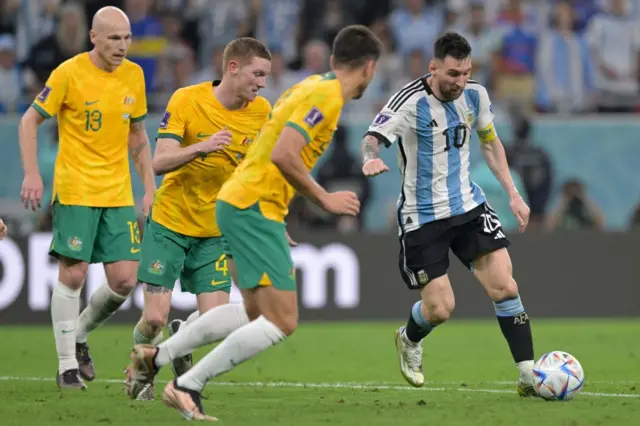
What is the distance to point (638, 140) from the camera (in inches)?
642

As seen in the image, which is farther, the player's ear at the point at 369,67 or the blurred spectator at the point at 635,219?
the blurred spectator at the point at 635,219

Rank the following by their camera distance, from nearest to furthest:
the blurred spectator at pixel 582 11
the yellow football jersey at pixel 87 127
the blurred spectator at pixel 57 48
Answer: the yellow football jersey at pixel 87 127 < the blurred spectator at pixel 57 48 < the blurred spectator at pixel 582 11

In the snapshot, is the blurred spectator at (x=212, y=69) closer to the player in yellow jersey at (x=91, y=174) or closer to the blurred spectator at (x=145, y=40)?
the blurred spectator at (x=145, y=40)

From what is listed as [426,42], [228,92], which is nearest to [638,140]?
[426,42]

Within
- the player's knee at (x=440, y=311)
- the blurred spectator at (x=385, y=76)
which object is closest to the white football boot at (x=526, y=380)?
the player's knee at (x=440, y=311)

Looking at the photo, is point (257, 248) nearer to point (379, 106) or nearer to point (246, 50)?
point (246, 50)

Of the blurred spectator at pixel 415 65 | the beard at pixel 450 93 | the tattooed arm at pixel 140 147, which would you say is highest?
the blurred spectator at pixel 415 65

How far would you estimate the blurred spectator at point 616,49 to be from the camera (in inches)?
673

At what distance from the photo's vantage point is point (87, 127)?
877 centimetres

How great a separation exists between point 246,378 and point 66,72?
2806 mm

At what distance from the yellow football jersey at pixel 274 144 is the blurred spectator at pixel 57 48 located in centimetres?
1031

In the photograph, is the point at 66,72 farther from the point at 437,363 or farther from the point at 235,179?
the point at 437,363

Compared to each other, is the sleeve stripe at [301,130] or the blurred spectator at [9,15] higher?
the blurred spectator at [9,15]

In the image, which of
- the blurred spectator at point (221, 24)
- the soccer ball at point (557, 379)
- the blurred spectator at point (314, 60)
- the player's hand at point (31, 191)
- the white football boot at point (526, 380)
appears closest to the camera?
→ the soccer ball at point (557, 379)
